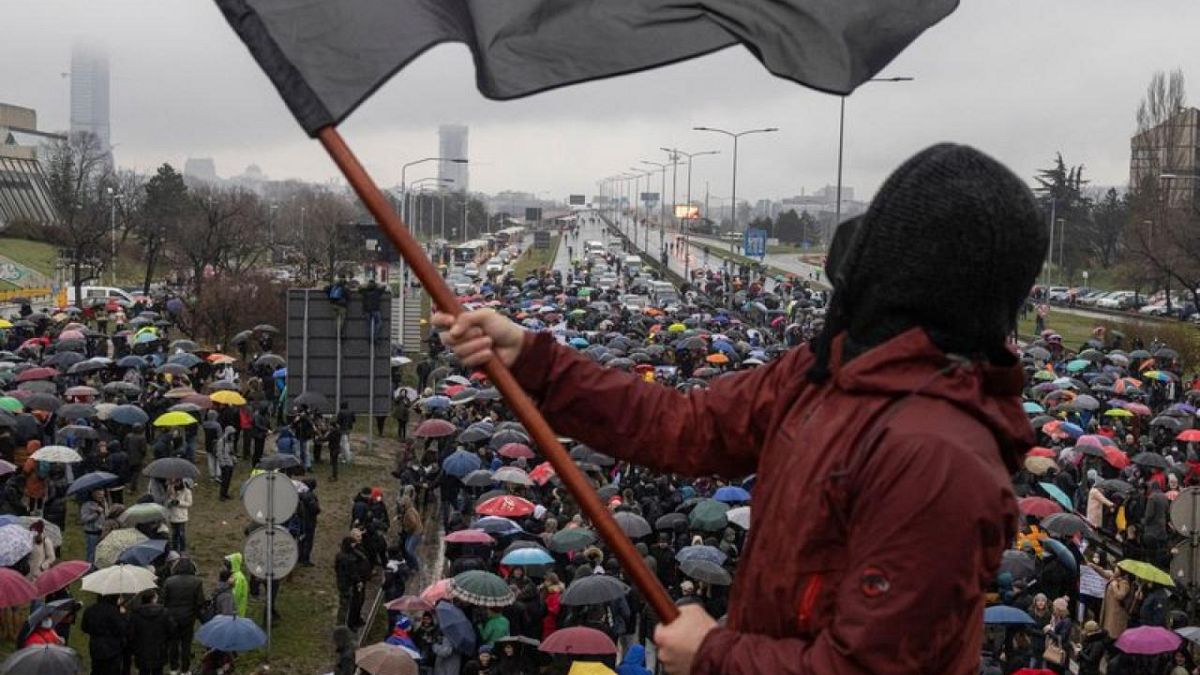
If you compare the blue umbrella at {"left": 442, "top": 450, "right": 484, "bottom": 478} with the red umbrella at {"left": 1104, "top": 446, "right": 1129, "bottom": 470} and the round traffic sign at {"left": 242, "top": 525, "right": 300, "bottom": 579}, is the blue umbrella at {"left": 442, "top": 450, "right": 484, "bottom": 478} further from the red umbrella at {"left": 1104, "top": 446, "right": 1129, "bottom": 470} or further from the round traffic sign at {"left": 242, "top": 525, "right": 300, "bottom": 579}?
the red umbrella at {"left": 1104, "top": 446, "right": 1129, "bottom": 470}

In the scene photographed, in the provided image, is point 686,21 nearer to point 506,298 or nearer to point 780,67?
point 780,67

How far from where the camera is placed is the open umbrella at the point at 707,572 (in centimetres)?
1424

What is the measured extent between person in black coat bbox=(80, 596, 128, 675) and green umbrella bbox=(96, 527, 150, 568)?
159 cm

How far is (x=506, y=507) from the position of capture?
17766 millimetres

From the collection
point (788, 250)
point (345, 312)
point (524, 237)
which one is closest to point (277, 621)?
point (345, 312)

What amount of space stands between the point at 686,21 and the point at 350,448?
86.4ft

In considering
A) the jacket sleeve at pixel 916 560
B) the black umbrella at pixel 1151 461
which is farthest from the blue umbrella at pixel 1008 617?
the jacket sleeve at pixel 916 560

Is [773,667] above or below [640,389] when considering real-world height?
below

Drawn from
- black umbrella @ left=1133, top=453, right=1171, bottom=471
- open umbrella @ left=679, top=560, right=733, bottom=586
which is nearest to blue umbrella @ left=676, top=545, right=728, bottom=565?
open umbrella @ left=679, top=560, right=733, bottom=586

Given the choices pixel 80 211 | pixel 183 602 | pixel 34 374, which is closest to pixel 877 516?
pixel 183 602

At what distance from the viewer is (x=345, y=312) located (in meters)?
26.7

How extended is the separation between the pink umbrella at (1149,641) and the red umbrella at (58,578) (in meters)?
9.54

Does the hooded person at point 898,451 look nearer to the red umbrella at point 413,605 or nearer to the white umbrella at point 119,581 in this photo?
the red umbrella at point 413,605

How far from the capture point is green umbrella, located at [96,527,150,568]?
574 inches
